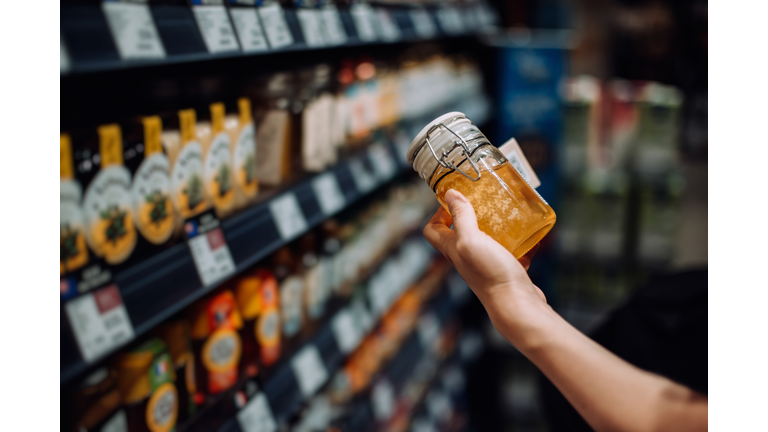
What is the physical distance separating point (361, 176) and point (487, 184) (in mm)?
831

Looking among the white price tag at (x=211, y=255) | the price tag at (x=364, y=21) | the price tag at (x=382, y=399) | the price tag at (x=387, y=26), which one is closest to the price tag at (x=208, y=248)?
the white price tag at (x=211, y=255)

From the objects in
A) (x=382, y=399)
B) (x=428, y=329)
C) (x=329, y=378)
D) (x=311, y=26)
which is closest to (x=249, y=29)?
(x=311, y=26)

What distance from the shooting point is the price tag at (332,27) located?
1.32 m

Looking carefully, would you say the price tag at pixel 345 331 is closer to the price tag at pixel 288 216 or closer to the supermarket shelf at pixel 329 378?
the supermarket shelf at pixel 329 378

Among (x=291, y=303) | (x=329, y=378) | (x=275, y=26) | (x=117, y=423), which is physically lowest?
(x=329, y=378)

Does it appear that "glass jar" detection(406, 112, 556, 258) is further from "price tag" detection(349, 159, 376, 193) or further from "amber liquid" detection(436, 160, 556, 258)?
"price tag" detection(349, 159, 376, 193)

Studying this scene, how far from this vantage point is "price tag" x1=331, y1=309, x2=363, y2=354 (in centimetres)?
157

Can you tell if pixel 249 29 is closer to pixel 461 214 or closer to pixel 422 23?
pixel 461 214

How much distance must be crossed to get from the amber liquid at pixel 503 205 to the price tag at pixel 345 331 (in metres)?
0.83

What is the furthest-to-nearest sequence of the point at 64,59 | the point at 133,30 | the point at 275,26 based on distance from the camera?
the point at 275,26
the point at 133,30
the point at 64,59

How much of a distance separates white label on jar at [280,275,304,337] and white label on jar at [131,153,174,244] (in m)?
0.48

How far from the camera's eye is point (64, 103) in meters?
0.91

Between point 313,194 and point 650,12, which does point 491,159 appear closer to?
point 313,194

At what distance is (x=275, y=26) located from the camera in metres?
1.13
